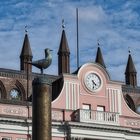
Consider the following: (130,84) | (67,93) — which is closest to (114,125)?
(67,93)

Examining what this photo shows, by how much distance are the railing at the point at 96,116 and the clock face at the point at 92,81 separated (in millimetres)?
3166

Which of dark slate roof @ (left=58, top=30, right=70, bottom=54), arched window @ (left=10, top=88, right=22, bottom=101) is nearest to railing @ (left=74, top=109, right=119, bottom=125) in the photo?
arched window @ (left=10, top=88, right=22, bottom=101)

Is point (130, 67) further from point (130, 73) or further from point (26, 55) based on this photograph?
point (26, 55)

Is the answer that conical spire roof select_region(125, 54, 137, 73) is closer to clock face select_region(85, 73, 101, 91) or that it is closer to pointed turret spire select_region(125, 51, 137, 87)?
pointed turret spire select_region(125, 51, 137, 87)

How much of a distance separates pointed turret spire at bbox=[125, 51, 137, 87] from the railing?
27.3 meters

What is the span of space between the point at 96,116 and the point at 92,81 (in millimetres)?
4330

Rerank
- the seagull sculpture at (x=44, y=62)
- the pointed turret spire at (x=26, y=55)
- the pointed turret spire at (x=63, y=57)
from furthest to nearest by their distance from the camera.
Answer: the pointed turret spire at (x=63, y=57)
the pointed turret spire at (x=26, y=55)
the seagull sculpture at (x=44, y=62)

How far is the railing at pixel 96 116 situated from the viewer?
62156 mm

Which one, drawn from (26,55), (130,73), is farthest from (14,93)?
(130,73)

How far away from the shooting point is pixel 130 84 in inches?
3612

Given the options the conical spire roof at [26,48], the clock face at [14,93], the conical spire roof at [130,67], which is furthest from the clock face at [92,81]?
the conical spire roof at [130,67]

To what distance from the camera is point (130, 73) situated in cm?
9156

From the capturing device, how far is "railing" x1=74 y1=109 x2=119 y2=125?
204 feet

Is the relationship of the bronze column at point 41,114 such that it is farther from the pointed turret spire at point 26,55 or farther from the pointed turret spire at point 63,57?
the pointed turret spire at point 63,57
